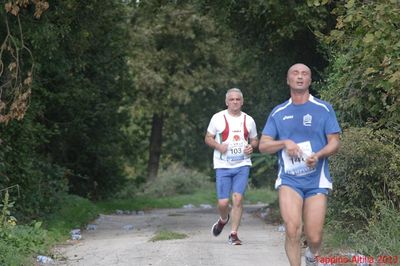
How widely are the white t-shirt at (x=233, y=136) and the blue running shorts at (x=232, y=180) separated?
2.9 inches

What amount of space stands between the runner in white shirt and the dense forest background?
1414 mm

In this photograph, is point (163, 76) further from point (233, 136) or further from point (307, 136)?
point (307, 136)

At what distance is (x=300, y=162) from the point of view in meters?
7.77

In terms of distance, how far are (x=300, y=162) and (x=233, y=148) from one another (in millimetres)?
4006

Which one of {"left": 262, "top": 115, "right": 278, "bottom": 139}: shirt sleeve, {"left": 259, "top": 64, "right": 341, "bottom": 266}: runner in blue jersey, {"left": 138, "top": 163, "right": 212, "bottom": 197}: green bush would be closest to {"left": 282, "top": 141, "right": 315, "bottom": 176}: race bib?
{"left": 259, "top": 64, "right": 341, "bottom": 266}: runner in blue jersey

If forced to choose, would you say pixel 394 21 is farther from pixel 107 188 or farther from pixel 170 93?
pixel 170 93

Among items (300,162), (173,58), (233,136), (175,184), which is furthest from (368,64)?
(175,184)

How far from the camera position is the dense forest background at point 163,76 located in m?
10.6

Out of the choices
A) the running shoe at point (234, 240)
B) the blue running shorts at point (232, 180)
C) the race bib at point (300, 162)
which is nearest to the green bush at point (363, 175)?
the blue running shorts at point (232, 180)

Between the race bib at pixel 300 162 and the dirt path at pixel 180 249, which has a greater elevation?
the race bib at pixel 300 162

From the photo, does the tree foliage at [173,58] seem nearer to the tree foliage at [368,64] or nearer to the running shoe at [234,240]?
the tree foliage at [368,64]

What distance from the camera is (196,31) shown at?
123 feet

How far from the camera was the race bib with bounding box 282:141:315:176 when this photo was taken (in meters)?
7.75

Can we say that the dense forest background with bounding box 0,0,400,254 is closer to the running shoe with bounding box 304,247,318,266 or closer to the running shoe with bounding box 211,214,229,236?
the running shoe with bounding box 211,214,229,236
